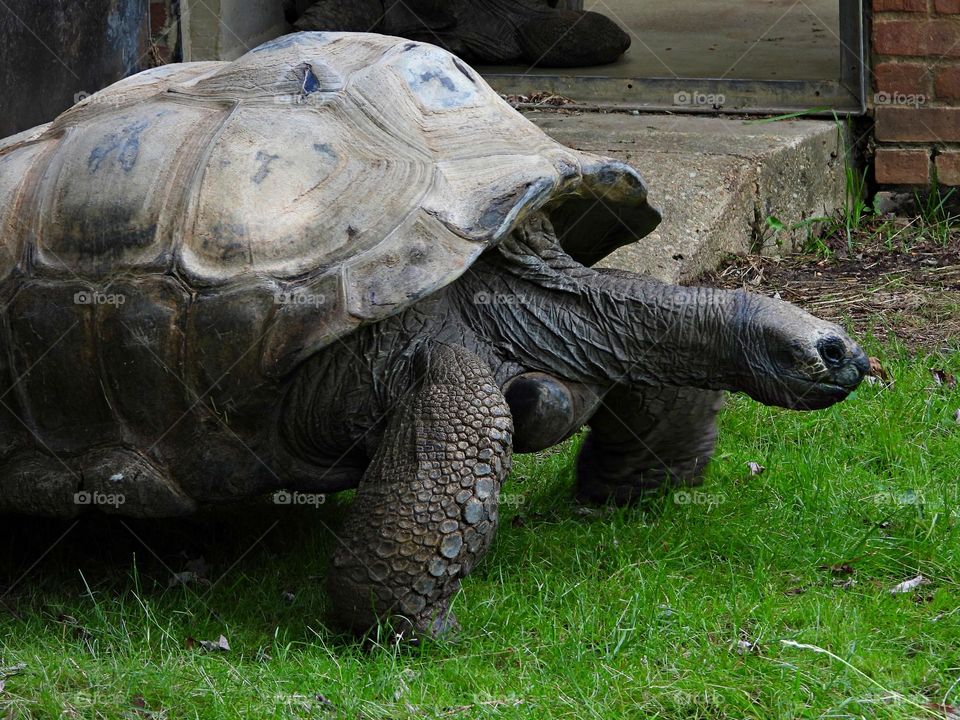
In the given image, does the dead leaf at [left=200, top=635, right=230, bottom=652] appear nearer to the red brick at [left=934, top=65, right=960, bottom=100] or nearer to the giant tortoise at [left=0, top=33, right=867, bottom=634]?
the giant tortoise at [left=0, top=33, right=867, bottom=634]

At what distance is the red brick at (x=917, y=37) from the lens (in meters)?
6.66

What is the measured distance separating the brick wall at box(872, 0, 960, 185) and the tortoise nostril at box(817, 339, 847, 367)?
369 cm

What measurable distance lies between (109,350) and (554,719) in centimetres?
160

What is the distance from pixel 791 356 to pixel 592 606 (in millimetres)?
871

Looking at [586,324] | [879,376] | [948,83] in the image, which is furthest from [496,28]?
[586,324]

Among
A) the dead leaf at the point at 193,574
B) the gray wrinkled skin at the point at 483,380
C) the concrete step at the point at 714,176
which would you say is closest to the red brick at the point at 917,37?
the concrete step at the point at 714,176

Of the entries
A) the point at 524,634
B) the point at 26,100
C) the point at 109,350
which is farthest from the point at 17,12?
the point at 524,634

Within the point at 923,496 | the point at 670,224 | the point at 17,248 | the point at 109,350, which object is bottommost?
the point at 923,496

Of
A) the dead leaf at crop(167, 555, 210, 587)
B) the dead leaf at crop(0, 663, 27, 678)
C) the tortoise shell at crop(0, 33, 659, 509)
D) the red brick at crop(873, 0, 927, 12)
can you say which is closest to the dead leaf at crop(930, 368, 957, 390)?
the tortoise shell at crop(0, 33, 659, 509)

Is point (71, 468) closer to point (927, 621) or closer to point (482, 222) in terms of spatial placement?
point (482, 222)

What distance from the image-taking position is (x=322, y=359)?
3.68 meters

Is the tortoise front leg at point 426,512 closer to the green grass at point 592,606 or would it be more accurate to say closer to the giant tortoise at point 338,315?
the giant tortoise at point 338,315

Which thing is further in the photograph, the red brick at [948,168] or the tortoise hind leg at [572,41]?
the tortoise hind leg at [572,41]

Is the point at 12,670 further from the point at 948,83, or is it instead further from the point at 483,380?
the point at 948,83
